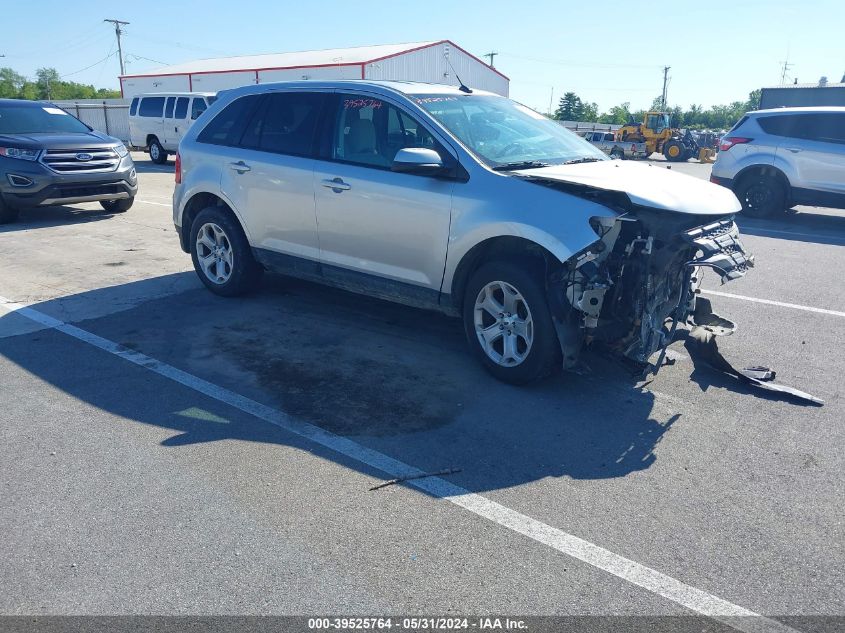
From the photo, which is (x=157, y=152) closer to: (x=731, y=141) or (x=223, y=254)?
(x=731, y=141)

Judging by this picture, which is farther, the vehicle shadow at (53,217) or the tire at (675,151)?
the tire at (675,151)

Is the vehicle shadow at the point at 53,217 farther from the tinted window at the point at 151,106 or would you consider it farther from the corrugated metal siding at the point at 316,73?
the corrugated metal siding at the point at 316,73

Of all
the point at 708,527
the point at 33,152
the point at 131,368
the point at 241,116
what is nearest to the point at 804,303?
the point at 708,527

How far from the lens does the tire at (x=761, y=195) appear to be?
13.0 m

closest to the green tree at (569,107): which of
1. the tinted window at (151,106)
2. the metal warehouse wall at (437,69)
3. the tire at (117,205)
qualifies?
the metal warehouse wall at (437,69)

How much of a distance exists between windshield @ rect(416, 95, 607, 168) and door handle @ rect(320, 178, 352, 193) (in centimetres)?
87

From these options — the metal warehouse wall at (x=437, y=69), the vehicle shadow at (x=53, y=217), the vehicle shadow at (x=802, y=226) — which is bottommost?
the vehicle shadow at (x=53, y=217)

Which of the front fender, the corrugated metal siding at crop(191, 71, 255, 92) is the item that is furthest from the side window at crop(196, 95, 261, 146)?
the corrugated metal siding at crop(191, 71, 255, 92)

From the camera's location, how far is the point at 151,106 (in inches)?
941

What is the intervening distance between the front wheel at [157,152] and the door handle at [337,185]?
65.5 ft

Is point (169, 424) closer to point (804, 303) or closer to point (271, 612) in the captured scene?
point (271, 612)

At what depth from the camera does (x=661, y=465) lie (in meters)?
4.03

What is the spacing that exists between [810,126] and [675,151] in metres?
26.2

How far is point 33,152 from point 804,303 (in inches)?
424
